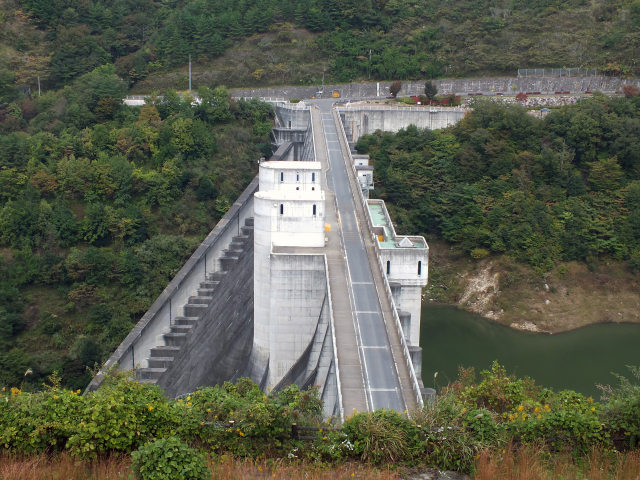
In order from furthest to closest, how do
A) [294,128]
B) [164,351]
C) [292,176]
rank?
[294,128] → [164,351] → [292,176]

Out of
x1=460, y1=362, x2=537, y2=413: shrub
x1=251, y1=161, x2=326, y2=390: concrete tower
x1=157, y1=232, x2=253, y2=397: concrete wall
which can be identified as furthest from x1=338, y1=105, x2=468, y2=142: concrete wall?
x1=460, y1=362, x2=537, y2=413: shrub

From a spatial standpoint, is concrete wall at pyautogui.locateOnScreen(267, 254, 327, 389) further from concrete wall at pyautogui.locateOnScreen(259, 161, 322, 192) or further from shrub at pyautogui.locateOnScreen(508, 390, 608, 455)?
shrub at pyautogui.locateOnScreen(508, 390, 608, 455)

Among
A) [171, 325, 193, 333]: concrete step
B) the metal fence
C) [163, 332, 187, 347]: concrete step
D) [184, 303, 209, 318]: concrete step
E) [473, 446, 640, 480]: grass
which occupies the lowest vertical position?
[163, 332, 187, 347]: concrete step

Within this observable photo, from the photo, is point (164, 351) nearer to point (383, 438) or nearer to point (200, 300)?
point (200, 300)

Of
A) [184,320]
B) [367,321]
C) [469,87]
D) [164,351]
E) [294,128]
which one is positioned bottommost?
[164,351]

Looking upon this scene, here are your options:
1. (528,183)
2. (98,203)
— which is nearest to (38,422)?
(98,203)

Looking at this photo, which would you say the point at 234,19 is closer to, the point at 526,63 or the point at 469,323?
the point at 526,63

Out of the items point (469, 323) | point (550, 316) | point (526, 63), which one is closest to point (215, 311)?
point (469, 323)
